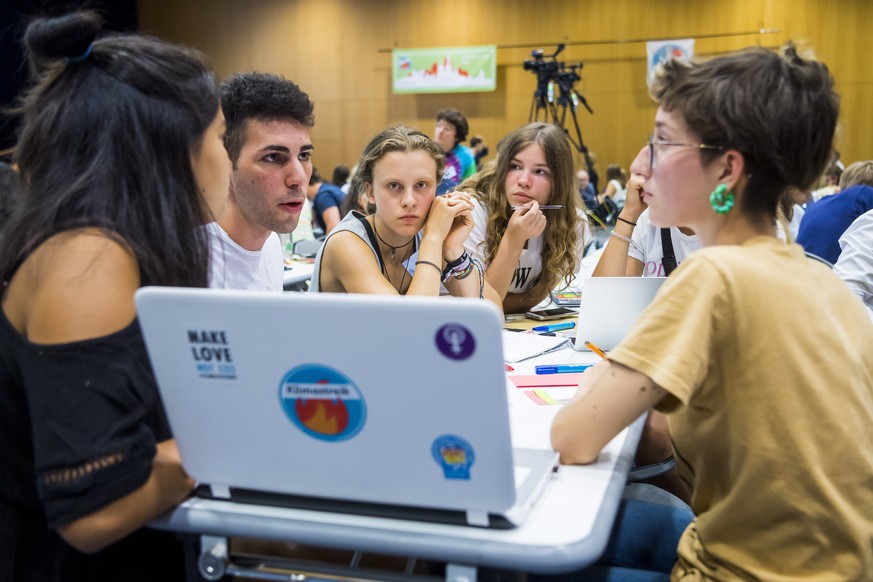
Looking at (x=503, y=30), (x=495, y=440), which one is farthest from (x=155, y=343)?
(x=503, y=30)

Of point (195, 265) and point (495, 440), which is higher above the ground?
point (195, 265)

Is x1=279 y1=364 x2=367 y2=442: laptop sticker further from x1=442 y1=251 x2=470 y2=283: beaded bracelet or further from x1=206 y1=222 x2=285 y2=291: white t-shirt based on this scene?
x1=442 y1=251 x2=470 y2=283: beaded bracelet

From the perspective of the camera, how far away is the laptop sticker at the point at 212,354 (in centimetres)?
78

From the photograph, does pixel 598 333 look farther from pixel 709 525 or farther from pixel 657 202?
pixel 709 525

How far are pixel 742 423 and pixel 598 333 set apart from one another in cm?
76

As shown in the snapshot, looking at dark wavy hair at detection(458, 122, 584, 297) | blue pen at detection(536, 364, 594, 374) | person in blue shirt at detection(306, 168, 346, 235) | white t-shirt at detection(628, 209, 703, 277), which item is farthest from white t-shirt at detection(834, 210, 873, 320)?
person in blue shirt at detection(306, 168, 346, 235)

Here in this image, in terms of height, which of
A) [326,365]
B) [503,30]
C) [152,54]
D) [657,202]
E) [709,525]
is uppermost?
[503,30]

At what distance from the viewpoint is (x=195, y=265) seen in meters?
0.99

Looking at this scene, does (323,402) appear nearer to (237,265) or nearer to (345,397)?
(345,397)

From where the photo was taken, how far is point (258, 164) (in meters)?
1.72

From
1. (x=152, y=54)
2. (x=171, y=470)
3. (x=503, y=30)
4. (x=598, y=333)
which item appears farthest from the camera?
(x=503, y=30)

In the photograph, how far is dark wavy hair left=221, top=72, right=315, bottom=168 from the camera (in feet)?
5.62

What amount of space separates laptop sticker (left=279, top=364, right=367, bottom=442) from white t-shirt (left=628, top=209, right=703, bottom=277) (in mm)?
1786

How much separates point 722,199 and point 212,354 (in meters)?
0.71
